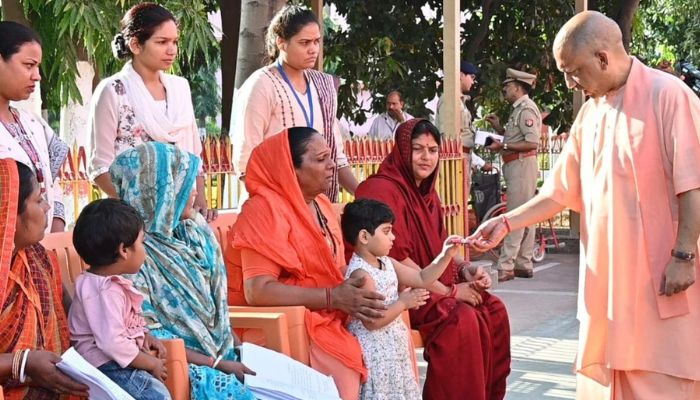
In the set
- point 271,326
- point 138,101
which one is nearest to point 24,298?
point 271,326

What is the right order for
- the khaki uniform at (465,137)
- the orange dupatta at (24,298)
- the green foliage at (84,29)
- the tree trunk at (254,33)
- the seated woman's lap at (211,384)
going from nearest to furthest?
the orange dupatta at (24,298) < the seated woman's lap at (211,384) < the tree trunk at (254,33) < the green foliage at (84,29) < the khaki uniform at (465,137)

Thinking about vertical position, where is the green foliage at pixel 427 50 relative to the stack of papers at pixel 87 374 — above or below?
above

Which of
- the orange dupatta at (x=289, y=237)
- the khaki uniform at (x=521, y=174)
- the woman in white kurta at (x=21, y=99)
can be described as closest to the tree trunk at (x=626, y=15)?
the khaki uniform at (x=521, y=174)

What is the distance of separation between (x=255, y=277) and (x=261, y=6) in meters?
3.41

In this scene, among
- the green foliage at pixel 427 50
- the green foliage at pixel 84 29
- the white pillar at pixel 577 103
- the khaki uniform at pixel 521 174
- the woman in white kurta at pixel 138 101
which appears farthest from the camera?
the green foliage at pixel 427 50

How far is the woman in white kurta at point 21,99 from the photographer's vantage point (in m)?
4.23

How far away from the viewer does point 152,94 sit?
16.4 feet

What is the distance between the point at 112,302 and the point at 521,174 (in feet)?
24.8

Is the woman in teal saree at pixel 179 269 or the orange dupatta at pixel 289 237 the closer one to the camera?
the woman in teal saree at pixel 179 269

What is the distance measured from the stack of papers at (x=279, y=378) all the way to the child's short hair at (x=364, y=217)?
74 centimetres

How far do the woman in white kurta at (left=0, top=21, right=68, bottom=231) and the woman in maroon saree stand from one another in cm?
160

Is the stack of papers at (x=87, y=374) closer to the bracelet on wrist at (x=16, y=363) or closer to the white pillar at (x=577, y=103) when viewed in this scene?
the bracelet on wrist at (x=16, y=363)

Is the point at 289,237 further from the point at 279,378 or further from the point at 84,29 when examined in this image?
the point at 84,29

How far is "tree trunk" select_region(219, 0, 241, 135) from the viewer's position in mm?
14133
